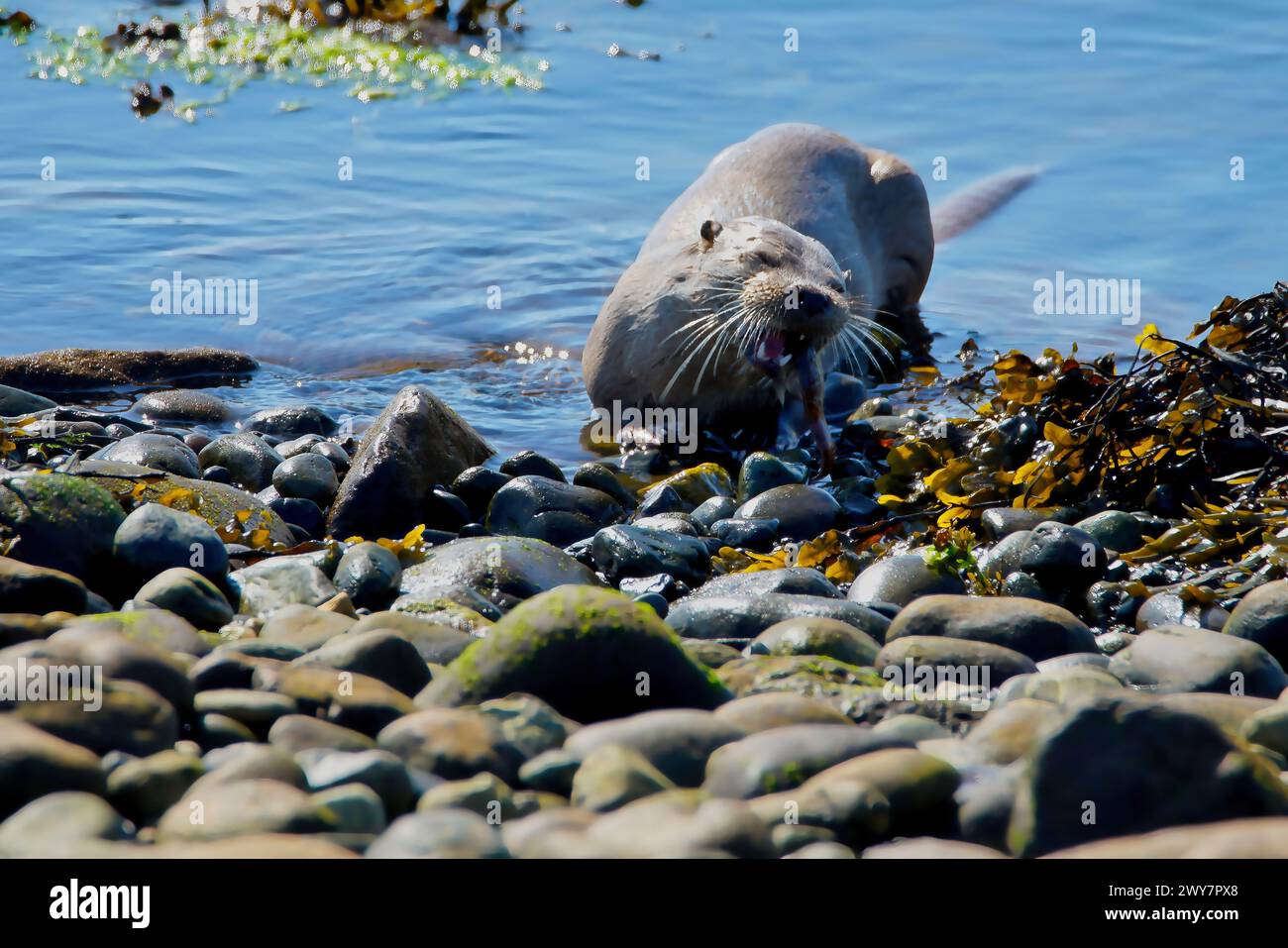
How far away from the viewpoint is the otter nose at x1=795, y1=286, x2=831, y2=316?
577cm

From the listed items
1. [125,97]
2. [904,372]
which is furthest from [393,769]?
[125,97]

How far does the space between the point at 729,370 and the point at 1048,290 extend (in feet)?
10.9

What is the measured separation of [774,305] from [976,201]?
4.07m

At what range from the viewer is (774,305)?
19.1 ft

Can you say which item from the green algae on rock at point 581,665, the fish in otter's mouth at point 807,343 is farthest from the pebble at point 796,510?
the green algae on rock at point 581,665

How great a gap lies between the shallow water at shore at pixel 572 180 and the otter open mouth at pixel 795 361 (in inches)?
39.4

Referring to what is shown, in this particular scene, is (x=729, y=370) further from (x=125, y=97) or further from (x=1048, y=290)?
(x=125, y=97)

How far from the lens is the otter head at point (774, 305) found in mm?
5820

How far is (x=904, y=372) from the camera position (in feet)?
24.8

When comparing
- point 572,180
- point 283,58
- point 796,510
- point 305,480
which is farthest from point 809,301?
point 283,58

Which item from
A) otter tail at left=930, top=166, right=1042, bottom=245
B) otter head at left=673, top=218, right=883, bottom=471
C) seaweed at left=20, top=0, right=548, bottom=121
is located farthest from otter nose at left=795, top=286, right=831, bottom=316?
seaweed at left=20, top=0, right=548, bottom=121

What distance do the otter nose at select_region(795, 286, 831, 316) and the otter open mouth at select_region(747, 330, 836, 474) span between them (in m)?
0.22

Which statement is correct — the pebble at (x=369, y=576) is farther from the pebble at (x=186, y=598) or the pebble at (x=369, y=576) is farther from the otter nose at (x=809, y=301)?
the otter nose at (x=809, y=301)

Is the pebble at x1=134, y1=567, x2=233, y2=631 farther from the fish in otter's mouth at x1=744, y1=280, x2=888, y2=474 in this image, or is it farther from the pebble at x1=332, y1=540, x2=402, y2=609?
the fish in otter's mouth at x1=744, y1=280, x2=888, y2=474
